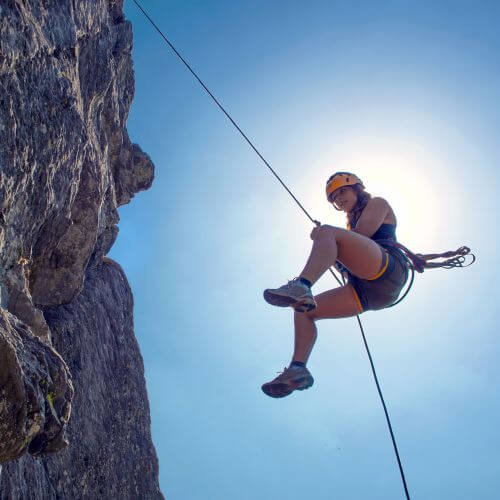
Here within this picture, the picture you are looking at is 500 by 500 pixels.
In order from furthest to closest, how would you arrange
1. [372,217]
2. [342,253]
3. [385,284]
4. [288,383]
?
[372,217] < [385,284] < [342,253] < [288,383]

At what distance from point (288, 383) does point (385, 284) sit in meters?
1.31

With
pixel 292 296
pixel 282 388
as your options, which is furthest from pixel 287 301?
pixel 282 388

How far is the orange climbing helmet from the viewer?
5.55 meters

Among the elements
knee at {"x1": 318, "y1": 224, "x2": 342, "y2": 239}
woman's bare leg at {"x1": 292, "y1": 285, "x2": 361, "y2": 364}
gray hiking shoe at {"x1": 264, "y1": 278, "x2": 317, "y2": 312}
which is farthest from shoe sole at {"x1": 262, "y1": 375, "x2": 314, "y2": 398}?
knee at {"x1": 318, "y1": 224, "x2": 342, "y2": 239}

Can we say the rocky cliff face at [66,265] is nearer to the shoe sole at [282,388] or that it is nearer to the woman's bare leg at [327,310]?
the shoe sole at [282,388]

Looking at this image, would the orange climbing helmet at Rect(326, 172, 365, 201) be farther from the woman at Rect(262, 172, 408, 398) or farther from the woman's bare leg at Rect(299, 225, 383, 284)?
the woman's bare leg at Rect(299, 225, 383, 284)

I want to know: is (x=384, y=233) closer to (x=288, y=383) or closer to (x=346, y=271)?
(x=346, y=271)

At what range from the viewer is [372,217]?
17.0 ft

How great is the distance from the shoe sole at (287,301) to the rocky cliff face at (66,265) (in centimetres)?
151

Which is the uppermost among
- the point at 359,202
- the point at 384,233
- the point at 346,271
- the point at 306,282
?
the point at 359,202

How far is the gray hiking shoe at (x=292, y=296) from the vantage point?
4004 mm

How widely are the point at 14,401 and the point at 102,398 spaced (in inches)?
137

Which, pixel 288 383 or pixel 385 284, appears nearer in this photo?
pixel 288 383

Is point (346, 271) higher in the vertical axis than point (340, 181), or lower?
lower
